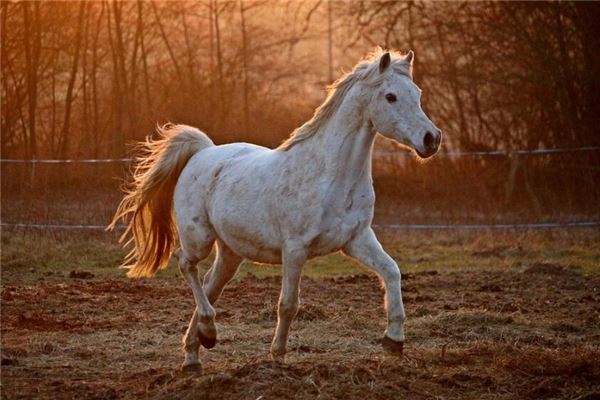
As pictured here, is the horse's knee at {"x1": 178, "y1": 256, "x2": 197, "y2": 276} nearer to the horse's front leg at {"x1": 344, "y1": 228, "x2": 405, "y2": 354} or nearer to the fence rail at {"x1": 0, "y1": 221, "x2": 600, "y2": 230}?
the horse's front leg at {"x1": 344, "y1": 228, "x2": 405, "y2": 354}

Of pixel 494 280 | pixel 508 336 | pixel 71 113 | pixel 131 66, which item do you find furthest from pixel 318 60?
pixel 508 336

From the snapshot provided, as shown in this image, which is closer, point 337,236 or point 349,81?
point 337,236

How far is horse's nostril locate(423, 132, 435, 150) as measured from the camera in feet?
18.0

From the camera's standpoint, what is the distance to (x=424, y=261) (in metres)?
12.6

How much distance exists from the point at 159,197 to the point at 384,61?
7.14ft

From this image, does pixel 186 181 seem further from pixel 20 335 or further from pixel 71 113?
pixel 71 113

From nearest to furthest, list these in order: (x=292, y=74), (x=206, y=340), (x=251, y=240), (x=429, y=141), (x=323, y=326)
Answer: (x=429, y=141) → (x=251, y=240) → (x=206, y=340) → (x=323, y=326) → (x=292, y=74)

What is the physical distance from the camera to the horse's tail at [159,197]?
6980mm

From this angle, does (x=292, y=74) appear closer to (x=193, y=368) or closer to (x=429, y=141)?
(x=193, y=368)

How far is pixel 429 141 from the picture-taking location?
5488mm

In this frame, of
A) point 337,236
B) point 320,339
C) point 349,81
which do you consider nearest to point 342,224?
point 337,236

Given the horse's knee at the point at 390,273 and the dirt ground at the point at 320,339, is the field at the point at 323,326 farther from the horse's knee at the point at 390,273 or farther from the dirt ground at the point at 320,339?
the horse's knee at the point at 390,273

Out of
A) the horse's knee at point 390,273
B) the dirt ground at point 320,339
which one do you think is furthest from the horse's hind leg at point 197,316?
the horse's knee at point 390,273

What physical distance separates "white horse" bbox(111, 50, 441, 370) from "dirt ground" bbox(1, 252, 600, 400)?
47 cm
